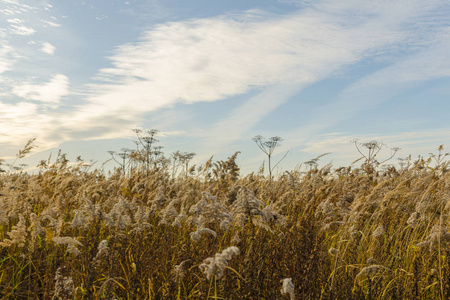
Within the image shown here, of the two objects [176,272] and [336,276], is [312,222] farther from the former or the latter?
[176,272]

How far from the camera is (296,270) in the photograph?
9.48ft

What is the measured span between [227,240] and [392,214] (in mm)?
3232

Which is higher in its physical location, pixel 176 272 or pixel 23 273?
pixel 176 272

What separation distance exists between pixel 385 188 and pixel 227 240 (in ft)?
11.2

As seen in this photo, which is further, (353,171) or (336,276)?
(353,171)

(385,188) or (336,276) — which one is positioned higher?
(385,188)

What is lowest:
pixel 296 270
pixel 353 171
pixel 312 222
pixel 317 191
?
pixel 296 270

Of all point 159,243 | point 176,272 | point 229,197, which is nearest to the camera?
point 176,272

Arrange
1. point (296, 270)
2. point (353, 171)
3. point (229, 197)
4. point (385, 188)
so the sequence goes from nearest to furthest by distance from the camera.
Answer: point (296, 270) → point (229, 197) → point (385, 188) → point (353, 171)

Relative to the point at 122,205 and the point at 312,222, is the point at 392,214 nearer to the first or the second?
the point at 312,222

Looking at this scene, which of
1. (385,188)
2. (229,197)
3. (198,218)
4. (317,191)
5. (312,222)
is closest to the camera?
(312,222)

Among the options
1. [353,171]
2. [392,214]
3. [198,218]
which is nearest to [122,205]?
[198,218]

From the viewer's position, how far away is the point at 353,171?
28.4ft

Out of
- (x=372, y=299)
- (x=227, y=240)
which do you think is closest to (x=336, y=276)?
(x=372, y=299)
